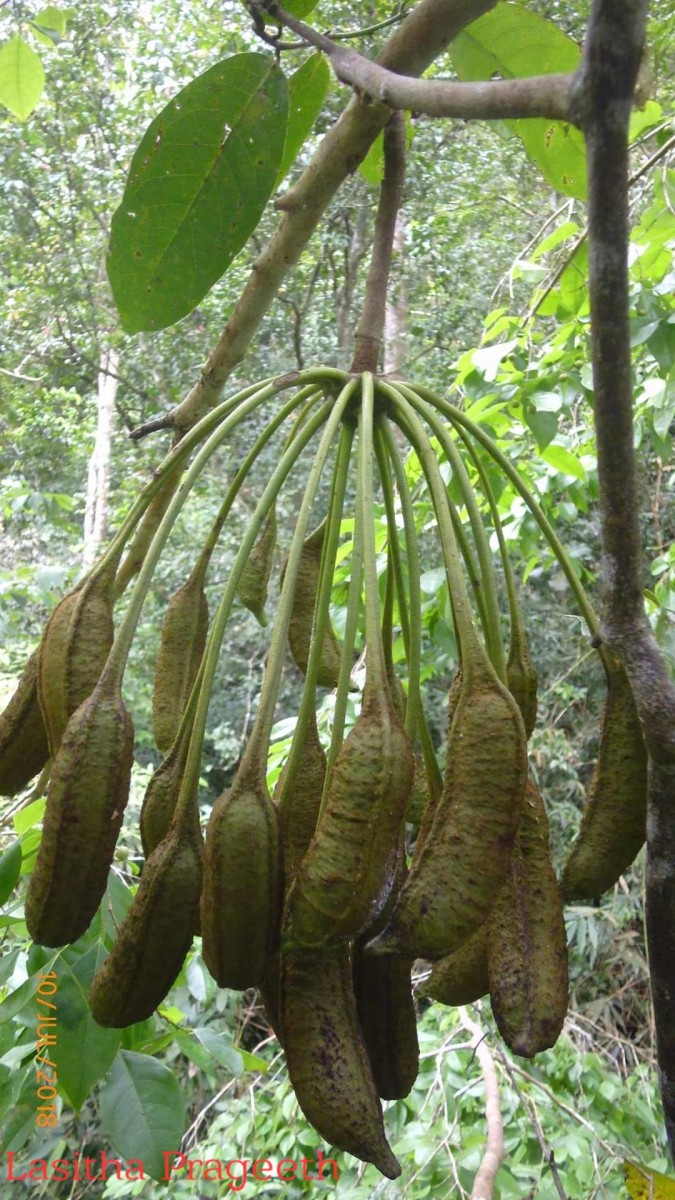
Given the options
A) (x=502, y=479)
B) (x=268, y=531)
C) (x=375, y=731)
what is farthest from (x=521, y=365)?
(x=375, y=731)

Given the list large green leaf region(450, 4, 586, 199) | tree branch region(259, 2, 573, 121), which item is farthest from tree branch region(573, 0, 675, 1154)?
large green leaf region(450, 4, 586, 199)

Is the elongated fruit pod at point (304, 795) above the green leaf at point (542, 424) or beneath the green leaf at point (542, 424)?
beneath

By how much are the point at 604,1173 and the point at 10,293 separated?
25.1 ft

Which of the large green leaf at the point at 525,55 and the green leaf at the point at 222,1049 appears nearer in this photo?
the large green leaf at the point at 525,55

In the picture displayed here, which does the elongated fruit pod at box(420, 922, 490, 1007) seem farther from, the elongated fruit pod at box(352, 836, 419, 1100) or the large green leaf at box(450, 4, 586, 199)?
the large green leaf at box(450, 4, 586, 199)

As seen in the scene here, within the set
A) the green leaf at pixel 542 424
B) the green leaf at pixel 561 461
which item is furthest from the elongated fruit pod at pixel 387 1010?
the green leaf at pixel 561 461

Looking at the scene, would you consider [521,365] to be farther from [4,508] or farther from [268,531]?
[4,508]

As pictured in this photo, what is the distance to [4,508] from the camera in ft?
12.2

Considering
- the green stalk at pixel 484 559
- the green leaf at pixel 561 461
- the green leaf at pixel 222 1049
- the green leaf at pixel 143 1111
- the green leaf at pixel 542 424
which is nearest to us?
the green stalk at pixel 484 559

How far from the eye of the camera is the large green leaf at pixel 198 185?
68 cm

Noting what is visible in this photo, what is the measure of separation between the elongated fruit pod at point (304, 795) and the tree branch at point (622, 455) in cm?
20

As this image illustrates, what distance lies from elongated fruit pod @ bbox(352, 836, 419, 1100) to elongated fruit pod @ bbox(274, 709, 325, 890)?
0.07 meters

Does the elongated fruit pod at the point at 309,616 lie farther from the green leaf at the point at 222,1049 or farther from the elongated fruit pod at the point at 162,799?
the green leaf at the point at 222,1049

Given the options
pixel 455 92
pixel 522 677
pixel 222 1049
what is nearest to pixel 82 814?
pixel 522 677
